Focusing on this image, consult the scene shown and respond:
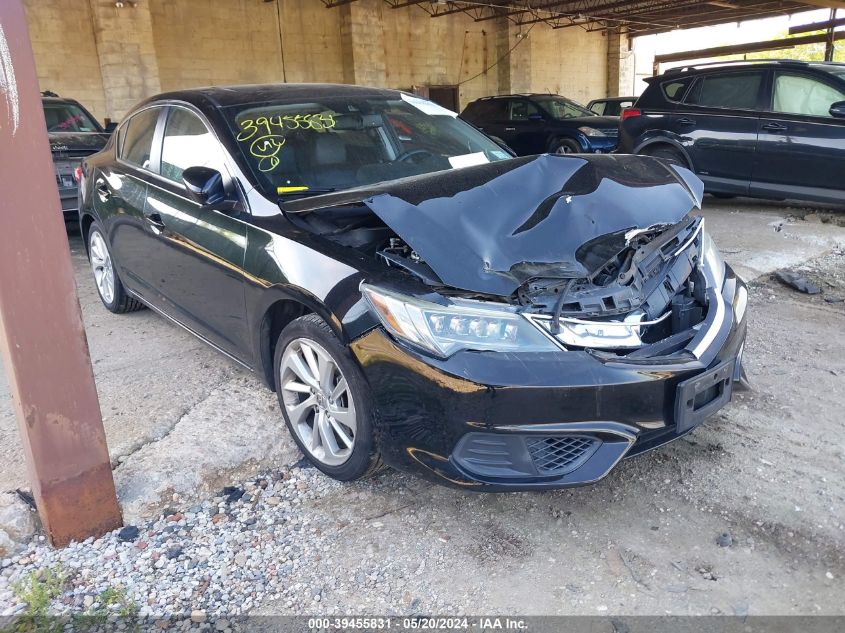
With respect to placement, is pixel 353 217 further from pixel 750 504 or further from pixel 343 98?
pixel 750 504

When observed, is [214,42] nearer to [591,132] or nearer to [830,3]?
[591,132]

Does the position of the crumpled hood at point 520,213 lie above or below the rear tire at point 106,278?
above

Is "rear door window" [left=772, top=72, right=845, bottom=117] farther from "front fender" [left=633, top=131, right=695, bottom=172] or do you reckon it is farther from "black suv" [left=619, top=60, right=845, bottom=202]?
"front fender" [left=633, top=131, right=695, bottom=172]

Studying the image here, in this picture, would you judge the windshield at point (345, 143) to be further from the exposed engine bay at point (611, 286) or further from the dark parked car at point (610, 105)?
the dark parked car at point (610, 105)

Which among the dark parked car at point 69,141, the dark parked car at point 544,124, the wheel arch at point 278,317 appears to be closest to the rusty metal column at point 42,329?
the wheel arch at point 278,317

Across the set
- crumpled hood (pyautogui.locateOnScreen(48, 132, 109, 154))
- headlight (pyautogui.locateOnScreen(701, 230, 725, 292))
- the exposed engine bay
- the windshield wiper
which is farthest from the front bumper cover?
crumpled hood (pyautogui.locateOnScreen(48, 132, 109, 154))

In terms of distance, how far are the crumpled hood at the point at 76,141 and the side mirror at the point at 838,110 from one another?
780 cm

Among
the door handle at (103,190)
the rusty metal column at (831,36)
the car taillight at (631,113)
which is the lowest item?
the door handle at (103,190)

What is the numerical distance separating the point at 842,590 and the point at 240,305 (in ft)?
8.32

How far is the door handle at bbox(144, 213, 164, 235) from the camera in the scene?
3.77 metres

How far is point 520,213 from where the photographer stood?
8.70 ft

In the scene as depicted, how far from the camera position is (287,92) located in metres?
3.80

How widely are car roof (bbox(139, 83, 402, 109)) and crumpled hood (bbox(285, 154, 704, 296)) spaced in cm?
106

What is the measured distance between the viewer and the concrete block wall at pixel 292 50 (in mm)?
14828
